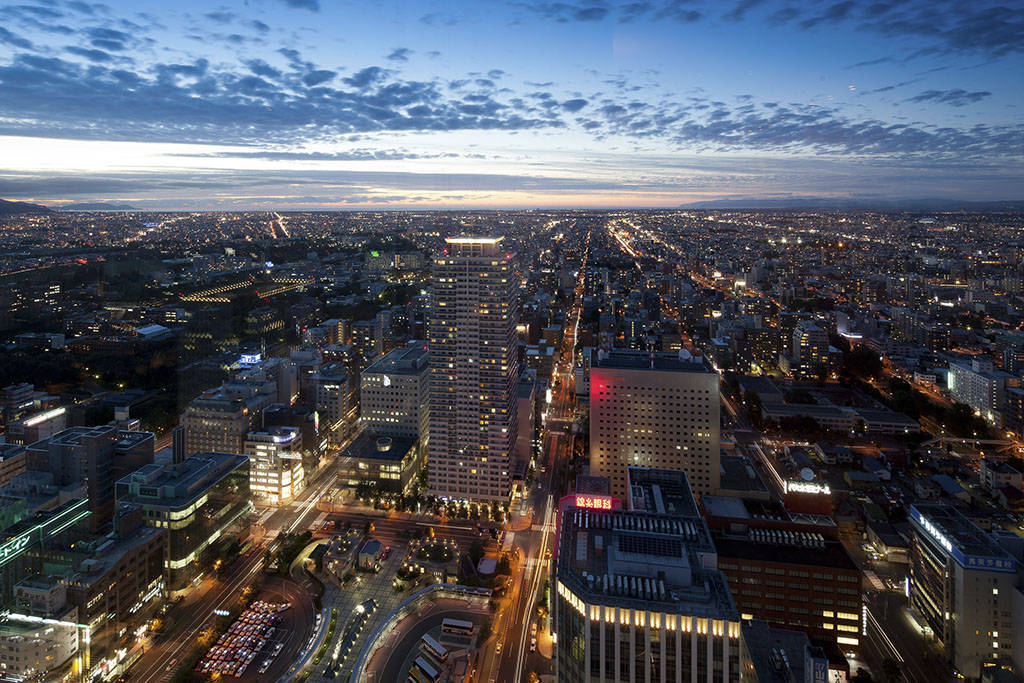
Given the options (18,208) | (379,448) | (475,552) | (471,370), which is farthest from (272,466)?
(18,208)

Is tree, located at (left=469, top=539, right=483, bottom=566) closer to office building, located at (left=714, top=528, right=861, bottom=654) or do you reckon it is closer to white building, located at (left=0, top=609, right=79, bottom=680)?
office building, located at (left=714, top=528, right=861, bottom=654)

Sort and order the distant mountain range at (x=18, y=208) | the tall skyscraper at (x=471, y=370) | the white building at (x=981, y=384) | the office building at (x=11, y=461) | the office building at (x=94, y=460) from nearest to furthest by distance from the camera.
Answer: the office building at (x=94, y=460)
the office building at (x=11, y=461)
the tall skyscraper at (x=471, y=370)
the white building at (x=981, y=384)
the distant mountain range at (x=18, y=208)

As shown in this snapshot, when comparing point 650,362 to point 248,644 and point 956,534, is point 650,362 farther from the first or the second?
point 248,644

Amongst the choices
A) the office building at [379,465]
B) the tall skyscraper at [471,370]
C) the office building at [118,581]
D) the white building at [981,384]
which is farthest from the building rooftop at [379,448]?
the white building at [981,384]

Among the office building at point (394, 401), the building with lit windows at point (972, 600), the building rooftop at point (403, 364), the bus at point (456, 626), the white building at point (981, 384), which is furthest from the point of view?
the white building at point (981, 384)

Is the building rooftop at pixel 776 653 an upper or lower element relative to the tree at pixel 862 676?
upper

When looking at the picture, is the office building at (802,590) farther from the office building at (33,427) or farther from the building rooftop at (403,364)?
the office building at (33,427)
